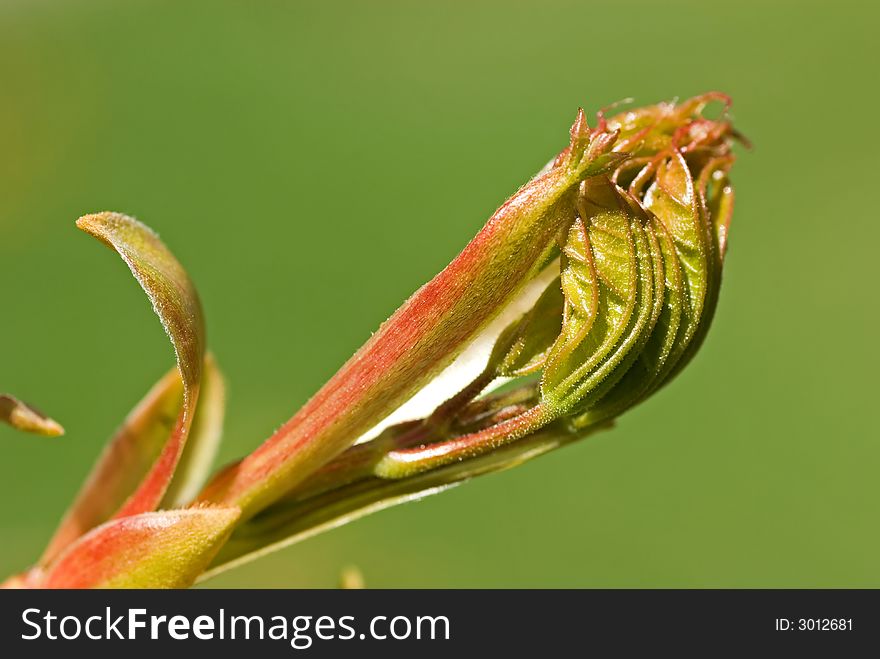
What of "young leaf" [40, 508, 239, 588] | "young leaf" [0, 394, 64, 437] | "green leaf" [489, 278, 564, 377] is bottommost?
"young leaf" [40, 508, 239, 588]

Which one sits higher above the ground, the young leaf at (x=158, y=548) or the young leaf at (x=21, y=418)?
the young leaf at (x=21, y=418)

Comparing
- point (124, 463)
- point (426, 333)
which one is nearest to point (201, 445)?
point (124, 463)

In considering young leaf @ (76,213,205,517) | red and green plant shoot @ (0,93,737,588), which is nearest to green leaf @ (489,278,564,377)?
red and green plant shoot @ (0,93,737,588)

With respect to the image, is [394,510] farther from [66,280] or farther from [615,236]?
[615,236]

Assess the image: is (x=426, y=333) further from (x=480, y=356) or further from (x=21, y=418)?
(x=21, y=418)

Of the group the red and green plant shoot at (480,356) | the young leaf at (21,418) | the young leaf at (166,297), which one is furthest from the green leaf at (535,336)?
the young leaf at (21,418)

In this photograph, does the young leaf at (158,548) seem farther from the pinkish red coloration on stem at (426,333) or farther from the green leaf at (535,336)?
the green leaf at (535,336)

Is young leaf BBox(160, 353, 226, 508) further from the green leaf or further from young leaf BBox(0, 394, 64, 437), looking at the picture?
the green leaf
